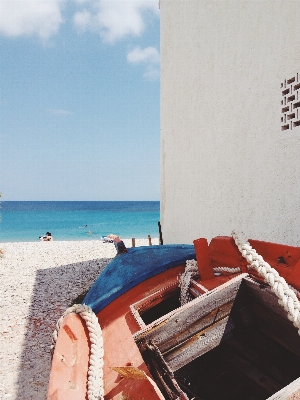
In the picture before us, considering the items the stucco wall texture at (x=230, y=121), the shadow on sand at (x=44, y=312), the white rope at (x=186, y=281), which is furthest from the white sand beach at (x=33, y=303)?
the stucco wall texture at (x=230, y=121)

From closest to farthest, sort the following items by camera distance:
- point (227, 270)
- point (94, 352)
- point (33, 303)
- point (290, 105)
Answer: point (94, 352), point (227, 270), point (290, 105), point (33, 303)

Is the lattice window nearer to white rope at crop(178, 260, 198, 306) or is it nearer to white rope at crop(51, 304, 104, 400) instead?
white rope at crop(178, 260, 198, 306)

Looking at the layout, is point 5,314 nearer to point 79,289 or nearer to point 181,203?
point 79,289

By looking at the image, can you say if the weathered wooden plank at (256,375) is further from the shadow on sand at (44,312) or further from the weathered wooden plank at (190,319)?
the shadow on sand at (44,312)

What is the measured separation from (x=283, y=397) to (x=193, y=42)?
6767mm

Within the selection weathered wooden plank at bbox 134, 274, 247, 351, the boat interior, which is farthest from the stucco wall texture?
weathered wooden plank at bbox 134, 274, 247, 351

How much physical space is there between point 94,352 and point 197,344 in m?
0.74

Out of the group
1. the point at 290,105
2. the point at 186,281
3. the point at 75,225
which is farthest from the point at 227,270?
the point at 75,225

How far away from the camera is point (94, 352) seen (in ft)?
7.57

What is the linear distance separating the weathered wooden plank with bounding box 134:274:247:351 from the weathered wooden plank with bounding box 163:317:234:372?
5cm

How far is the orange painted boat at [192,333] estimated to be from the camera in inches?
80.5

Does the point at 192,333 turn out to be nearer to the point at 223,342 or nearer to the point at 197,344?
the point at 197,344

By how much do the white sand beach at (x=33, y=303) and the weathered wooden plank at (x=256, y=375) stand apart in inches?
87.2

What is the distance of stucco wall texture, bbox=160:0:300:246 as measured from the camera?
4.05m
